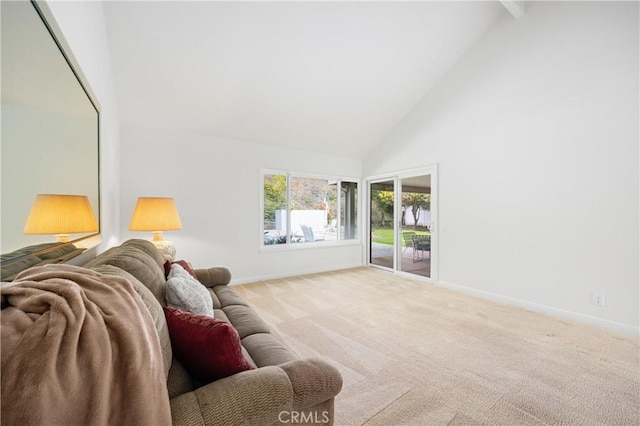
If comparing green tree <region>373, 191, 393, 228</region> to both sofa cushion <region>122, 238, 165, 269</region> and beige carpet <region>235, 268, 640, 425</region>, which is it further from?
sofa cushion <region>122, 238, 165, 269</region>

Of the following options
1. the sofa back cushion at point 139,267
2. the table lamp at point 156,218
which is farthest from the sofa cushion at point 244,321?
the table lamp at point 156,218

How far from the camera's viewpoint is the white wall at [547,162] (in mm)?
2756

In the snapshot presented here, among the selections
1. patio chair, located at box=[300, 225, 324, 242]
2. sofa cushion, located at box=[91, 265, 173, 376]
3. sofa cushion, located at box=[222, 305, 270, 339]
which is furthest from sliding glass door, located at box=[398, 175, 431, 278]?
sofa cushion, located at box=[91, 265, 173, 376]

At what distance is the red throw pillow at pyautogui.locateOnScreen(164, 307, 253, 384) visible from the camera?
1026 millimetres

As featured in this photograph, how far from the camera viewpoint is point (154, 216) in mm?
3057

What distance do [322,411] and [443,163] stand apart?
13.3 feet

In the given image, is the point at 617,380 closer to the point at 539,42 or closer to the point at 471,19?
the point at 539,42

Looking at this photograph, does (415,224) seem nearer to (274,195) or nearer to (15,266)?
(274,195)

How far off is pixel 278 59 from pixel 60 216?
9.41 ft

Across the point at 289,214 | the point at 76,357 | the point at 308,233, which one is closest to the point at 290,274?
the point at 308,233

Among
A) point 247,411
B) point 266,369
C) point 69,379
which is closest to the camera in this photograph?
point 69,379

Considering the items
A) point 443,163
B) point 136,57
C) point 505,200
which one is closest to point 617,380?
point 505,200

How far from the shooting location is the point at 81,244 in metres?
1.54

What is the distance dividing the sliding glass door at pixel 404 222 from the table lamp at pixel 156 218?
3.70m
